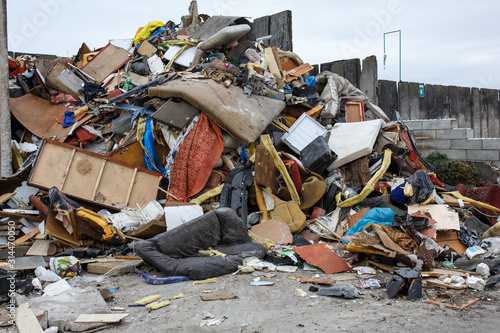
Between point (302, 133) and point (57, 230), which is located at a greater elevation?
point (302, 133)

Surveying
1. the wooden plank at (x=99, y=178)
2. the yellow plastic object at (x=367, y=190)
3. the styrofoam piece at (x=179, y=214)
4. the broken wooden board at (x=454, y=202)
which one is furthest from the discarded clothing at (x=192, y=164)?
the broken wooden board at (x=454, y=202)

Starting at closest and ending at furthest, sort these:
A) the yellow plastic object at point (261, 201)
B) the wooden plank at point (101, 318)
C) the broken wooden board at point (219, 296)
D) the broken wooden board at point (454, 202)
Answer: the wooden plank at point (101, 318) → the broken wooden board at point (219, 296) → the yellow plastic object at point (261, 201) → the broken wooden board at point (454, 202)

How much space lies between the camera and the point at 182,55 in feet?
32.0

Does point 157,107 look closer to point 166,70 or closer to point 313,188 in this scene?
point 166,70

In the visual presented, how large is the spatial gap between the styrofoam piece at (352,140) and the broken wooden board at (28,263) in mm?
4678

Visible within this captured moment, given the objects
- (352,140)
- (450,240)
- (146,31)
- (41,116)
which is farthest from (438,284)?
(146,31)

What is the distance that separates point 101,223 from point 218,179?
7.00 feet

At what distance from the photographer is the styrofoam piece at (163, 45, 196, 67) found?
31.6ft

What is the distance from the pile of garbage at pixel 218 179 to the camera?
544cm

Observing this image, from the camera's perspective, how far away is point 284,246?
6.18m

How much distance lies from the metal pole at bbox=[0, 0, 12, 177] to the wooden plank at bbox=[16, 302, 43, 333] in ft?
14.5

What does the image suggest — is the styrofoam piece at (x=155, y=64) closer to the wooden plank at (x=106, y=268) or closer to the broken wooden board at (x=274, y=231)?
the broken wooden board at (x=274, y=231)

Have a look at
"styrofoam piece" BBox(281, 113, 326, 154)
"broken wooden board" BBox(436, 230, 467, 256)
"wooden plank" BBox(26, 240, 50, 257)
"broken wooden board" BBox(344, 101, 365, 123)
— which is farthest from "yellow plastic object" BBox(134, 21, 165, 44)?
"broken wooden board" BBox(436, 230, 467, 256)

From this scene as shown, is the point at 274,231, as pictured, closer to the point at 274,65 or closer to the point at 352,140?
the point at 352,140
